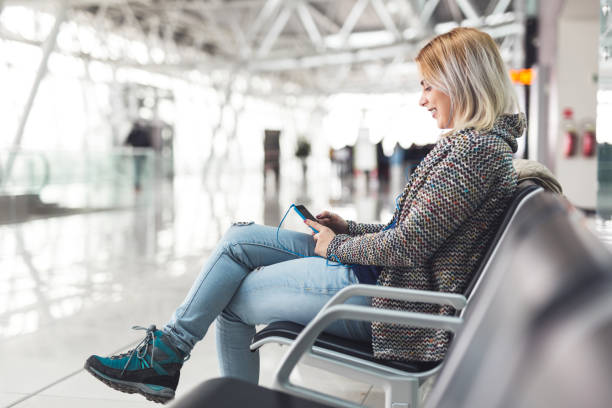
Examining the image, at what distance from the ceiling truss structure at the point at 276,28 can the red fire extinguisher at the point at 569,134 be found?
15.4ft

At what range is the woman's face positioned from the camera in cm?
211

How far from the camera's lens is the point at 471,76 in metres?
2.01

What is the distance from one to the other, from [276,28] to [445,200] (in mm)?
21607

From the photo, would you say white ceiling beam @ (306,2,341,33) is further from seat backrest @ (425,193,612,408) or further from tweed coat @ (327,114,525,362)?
seat backrest @ (425,193,612,408)

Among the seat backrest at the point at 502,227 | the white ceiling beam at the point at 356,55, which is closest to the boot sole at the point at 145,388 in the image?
the seat backrest at the point at 502,227

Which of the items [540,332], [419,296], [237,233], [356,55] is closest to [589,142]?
[237,233]

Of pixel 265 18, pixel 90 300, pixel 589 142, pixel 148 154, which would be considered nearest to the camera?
pixel 90 300

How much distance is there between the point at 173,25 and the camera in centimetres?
2841

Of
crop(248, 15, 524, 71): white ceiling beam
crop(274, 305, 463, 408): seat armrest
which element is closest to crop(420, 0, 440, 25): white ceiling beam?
crop(248, 15, 524, 71): white ceiling beam

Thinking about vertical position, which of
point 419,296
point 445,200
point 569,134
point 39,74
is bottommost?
→ point 419,296

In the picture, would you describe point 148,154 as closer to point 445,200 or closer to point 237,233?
point 237,233

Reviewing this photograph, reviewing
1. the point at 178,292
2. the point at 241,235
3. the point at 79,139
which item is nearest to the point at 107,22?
the point at 79,139

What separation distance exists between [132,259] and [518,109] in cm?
535

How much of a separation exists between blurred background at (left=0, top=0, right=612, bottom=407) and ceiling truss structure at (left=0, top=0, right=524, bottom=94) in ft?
0.34
